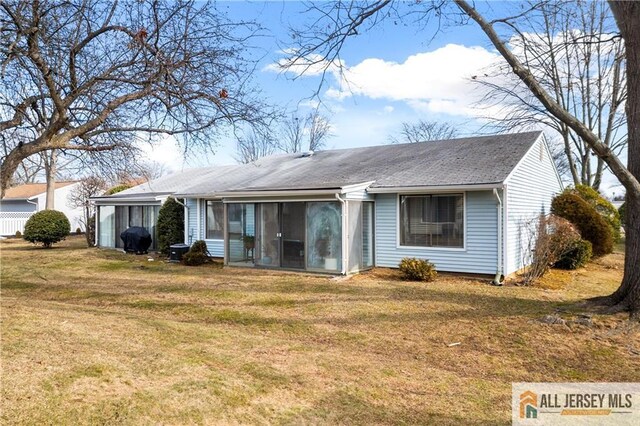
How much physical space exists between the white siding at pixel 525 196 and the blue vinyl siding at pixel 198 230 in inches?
382

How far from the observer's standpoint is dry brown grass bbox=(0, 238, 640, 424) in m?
3.92

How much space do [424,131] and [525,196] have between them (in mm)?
26751

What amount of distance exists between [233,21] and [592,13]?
17.8 metres

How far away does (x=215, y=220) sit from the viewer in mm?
16484

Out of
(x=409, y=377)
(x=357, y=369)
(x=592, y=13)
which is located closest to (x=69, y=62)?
(x=357, y=369)

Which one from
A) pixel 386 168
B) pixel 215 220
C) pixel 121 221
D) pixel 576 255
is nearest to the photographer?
pixel 576 255

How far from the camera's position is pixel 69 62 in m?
6.51

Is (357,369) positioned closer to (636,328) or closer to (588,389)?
(588,389)

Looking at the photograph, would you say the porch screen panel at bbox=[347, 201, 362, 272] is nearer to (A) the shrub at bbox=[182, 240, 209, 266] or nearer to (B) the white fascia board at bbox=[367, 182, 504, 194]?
(B) the white fascia board at bbox=[367, 182, 504, 194]

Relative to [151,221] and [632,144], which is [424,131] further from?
[632,144]

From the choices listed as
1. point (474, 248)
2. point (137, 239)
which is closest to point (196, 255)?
point (137, 239)

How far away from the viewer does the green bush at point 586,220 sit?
14.3 meters

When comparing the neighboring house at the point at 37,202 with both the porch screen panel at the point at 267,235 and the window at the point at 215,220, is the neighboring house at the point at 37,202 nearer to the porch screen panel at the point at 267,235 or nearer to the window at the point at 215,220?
the window at the point at 215,220

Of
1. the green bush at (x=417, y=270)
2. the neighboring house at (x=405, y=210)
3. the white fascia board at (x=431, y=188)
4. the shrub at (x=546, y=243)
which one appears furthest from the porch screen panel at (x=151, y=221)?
the shrub at (x=546, y=243)
